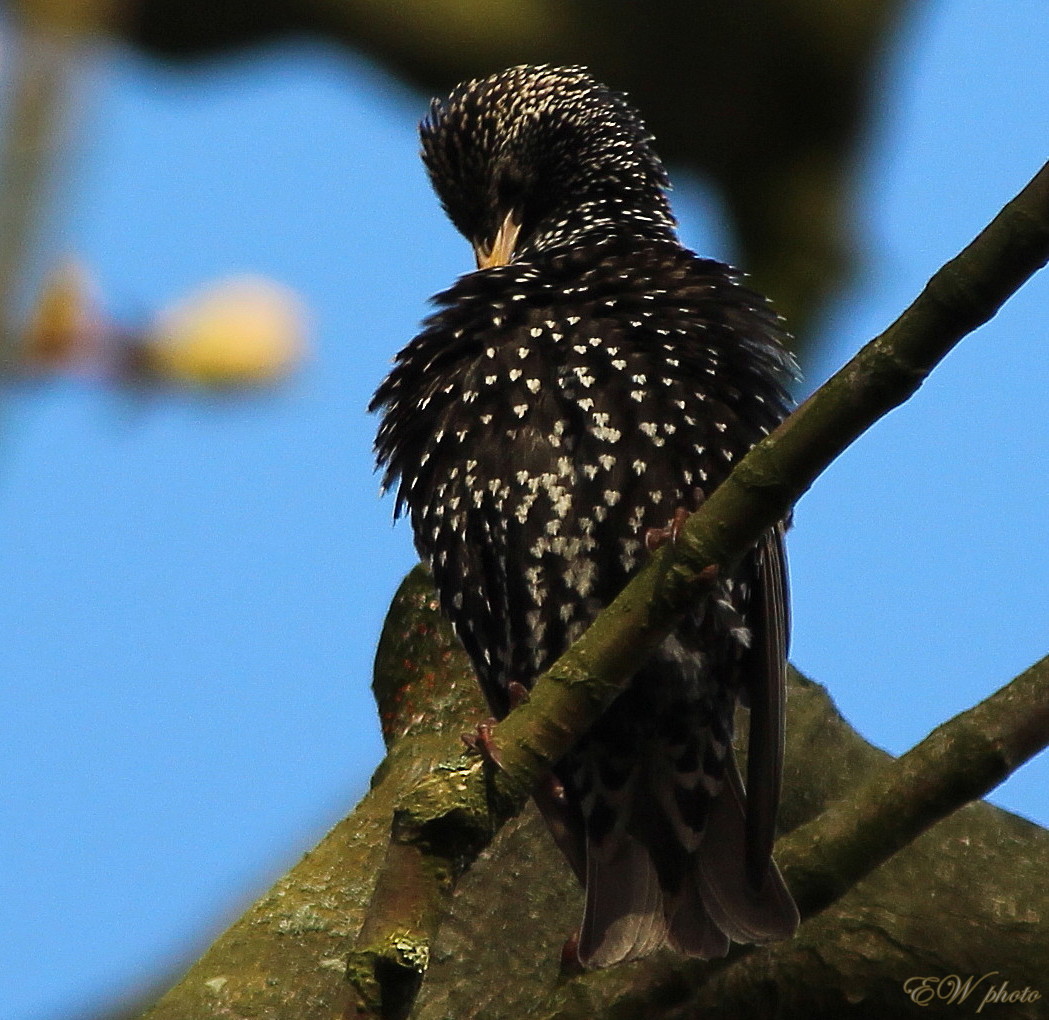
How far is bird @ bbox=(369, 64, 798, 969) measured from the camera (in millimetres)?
3408

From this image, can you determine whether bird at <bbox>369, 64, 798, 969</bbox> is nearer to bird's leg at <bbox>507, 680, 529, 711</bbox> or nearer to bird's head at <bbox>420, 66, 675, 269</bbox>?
bird's leg at <bbox>507, 680, 529, 711</bbox>

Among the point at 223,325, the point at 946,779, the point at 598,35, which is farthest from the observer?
the point at 598,35

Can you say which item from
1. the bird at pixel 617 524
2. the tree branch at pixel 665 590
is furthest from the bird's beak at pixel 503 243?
the tree branch at pixel 665 590

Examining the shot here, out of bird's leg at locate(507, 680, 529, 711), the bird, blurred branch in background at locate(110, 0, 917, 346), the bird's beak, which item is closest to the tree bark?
the bird

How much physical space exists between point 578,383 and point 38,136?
2520mm

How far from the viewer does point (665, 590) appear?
256 cm

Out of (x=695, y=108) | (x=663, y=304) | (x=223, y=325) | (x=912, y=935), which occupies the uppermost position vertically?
(x=695, y=108)

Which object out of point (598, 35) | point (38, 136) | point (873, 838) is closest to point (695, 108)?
point (598, 35)

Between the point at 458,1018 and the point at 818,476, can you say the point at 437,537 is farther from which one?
the point at 818,476

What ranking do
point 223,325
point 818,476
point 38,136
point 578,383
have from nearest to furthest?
point 38,136
point 223,325
point 818,476
point 578,383

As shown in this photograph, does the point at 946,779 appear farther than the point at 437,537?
No

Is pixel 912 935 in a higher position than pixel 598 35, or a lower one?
lower

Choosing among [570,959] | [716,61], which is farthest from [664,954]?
[716,61]

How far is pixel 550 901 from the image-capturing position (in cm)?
374
